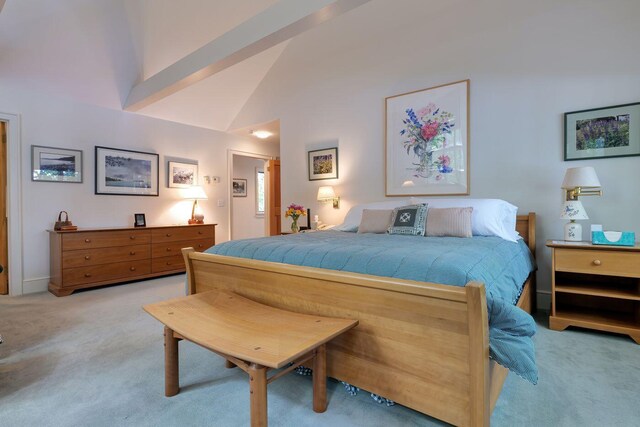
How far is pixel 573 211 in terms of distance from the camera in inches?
95.2

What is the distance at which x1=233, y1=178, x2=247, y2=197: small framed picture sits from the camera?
6582 mm

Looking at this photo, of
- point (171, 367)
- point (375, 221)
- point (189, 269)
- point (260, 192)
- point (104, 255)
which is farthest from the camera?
point (260, 192)

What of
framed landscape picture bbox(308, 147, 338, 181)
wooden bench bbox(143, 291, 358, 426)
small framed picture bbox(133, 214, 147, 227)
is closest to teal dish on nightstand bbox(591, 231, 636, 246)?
wooden bench bbox(143, 291, 358, 426)

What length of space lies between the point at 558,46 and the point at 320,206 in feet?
9.75

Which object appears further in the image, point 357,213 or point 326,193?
point 326,193

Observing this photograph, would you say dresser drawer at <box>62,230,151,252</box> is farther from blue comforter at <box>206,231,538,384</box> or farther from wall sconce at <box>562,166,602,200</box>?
wall sconce at <box>562,166,602,200</box>

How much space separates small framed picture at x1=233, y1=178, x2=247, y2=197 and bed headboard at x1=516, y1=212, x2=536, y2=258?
5.16m

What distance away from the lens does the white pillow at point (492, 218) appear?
8.05 feet

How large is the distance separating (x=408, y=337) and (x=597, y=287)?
2037 millimetres

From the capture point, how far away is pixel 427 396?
1.24 m

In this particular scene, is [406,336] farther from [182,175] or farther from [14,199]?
[182,175]

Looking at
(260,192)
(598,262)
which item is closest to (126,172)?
(260,192)

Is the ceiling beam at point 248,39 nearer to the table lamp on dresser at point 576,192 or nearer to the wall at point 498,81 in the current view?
the wall at point 498,81

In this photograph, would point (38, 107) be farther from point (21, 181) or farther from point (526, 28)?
point (526, 28)
